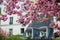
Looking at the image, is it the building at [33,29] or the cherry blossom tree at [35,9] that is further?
the building at [33,29]

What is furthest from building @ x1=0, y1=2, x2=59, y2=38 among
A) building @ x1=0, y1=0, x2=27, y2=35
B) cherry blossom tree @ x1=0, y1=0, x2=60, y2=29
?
cherry blossom tree @ x1=0, y1=0, x2=60, y2=29

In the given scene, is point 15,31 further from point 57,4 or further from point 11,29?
point 57,4

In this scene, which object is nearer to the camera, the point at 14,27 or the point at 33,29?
the point at 33,29

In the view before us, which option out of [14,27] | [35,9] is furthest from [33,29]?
[35,9]

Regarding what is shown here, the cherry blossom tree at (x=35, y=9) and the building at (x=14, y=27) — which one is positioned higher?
the cherry blossom tree at (x=35, y=9)

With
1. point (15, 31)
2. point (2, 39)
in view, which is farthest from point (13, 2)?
point (15, 31)

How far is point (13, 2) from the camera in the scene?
4941mm

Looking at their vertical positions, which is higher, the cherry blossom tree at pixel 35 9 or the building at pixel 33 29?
the cherry blossom tree at pixel 35 9

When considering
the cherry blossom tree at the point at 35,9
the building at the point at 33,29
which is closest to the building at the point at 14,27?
the building at the point at 33,29

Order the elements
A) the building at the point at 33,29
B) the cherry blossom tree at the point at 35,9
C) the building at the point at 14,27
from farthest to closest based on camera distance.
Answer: the building at the point at 14,27 < the building at the point at 33,29 < the cherry blossom tree at the point at 35,9

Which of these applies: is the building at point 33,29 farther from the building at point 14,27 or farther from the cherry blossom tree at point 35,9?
the cherry blossom tree at point 35,9

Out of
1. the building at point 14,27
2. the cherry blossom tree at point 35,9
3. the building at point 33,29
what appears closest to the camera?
the cherry blossom tree at point 35,9

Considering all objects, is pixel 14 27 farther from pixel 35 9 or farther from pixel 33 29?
pixel 35 9

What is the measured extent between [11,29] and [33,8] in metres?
42.6
